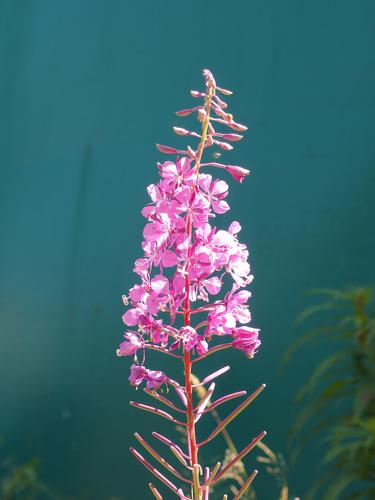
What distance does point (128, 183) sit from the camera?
3492mm

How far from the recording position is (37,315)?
372cm

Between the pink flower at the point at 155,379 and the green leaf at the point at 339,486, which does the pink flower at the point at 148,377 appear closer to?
the pink flower at the point at 155,379

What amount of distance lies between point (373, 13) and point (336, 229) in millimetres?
1026

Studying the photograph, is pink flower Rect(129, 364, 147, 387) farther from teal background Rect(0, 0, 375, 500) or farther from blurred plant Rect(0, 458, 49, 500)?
blurred plant Rect(0, 458, 49, 500)

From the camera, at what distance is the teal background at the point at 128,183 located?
3102mm

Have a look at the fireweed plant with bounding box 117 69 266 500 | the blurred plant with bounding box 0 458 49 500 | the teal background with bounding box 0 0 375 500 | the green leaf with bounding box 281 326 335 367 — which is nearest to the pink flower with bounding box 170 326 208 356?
the fireweed plant with bounding box 117 69 266 500

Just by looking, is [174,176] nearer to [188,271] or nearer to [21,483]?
[188,271]

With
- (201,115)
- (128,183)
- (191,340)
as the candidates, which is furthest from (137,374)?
(128,183)

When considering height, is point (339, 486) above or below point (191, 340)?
below

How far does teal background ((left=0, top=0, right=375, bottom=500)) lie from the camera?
310 centimetres

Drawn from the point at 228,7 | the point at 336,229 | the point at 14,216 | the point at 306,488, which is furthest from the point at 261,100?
the point at 306,488

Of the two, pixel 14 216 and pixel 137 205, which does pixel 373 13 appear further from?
pixel 14 216

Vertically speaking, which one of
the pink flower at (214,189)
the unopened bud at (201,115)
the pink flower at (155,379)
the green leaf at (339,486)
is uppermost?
the unopened bud at (201,115)

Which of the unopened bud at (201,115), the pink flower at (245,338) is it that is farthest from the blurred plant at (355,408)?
the unopened bud at (201,115)
